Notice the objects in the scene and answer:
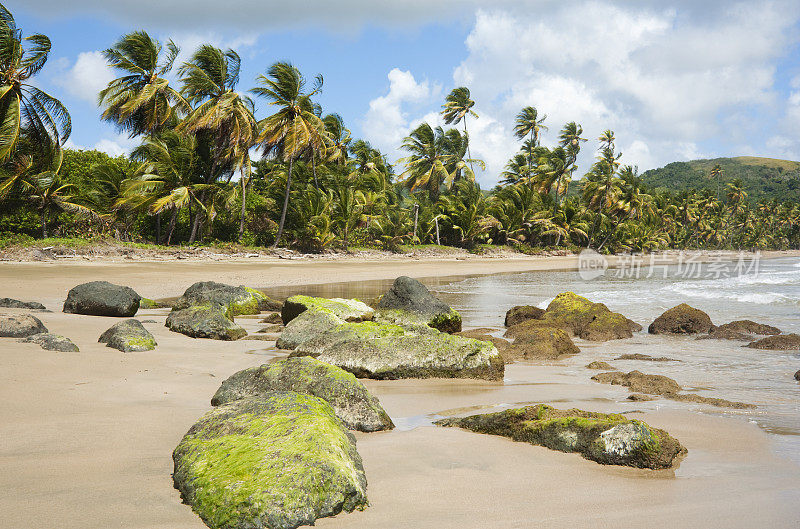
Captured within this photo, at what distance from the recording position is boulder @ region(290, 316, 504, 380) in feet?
17.6

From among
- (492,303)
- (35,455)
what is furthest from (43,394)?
(492,303)

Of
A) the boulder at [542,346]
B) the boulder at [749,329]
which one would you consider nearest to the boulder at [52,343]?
the boulder at [542,346]

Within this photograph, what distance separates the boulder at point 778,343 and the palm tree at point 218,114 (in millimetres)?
22340

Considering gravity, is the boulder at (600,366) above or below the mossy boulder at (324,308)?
below

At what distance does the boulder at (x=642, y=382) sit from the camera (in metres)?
5.05

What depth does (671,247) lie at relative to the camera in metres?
81.1

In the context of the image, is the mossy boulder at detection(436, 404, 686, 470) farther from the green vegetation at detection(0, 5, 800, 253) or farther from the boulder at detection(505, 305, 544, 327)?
the green vegetation at detection(0, 5, 800, 253)

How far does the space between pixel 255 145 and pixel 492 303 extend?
17.9 metres

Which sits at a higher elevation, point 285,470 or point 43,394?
point 285,470

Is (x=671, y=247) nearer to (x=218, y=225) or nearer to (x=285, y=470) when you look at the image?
(x=218, y=225)

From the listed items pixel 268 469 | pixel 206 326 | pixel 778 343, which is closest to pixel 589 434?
pixel 268 469

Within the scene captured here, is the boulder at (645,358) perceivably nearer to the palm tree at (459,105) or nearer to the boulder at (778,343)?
the boulder at (778,343)

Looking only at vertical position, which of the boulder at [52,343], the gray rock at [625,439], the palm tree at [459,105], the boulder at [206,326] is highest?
the palm tree at [459,105]

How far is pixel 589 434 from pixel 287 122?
26.8 metres
